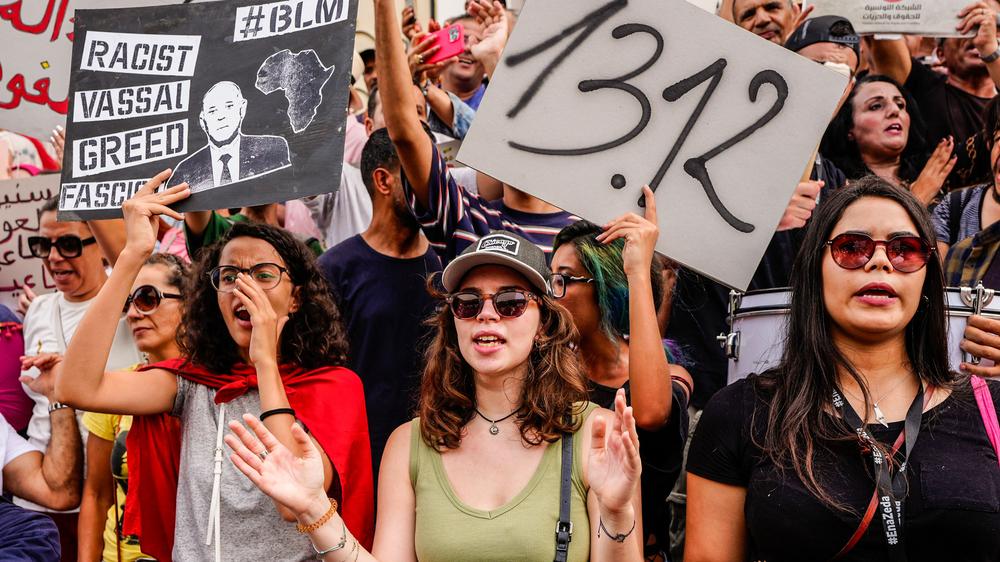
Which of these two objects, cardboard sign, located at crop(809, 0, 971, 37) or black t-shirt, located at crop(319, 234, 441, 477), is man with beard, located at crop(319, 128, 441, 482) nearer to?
black t-shirt, located at crop(319, 234, 441, 477)

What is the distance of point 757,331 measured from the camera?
3471 mm

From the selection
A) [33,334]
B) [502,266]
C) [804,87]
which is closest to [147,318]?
[33,334]

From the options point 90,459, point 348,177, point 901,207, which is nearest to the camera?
point 901,207

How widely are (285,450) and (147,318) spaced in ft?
5.70

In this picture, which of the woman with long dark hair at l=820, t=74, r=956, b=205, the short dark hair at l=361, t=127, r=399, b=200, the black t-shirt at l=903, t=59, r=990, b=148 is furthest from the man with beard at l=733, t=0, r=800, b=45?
the short dark hair at l=361, t=127, r=399, b=200

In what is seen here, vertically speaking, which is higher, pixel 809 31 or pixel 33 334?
pixel 809 31

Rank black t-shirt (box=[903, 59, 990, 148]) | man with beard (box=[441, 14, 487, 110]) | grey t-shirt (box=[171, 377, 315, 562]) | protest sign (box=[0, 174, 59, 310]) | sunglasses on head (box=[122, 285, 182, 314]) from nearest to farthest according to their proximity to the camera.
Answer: grey t-shirt (box=[171, 377, 315, 562]) → sunglasses on head (box=[122, 285, 182, 314]) → protest sign (box=[0, 174, 59, 310]) → black t-shirt (box=[903, 59, 990, 148]) → man with beard (box=[441, 14, 487, 110])

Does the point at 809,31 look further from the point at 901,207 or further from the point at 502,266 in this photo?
the point at 502,266

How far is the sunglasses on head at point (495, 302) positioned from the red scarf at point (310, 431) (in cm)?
62

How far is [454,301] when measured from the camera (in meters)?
3.33

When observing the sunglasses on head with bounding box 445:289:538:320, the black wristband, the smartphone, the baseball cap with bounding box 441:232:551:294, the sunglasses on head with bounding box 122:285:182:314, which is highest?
the smartphone

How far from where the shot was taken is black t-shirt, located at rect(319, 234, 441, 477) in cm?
423

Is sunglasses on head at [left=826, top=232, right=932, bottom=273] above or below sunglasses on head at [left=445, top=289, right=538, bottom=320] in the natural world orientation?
above

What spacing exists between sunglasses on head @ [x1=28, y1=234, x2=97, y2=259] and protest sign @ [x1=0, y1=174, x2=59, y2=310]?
25.7 inches
